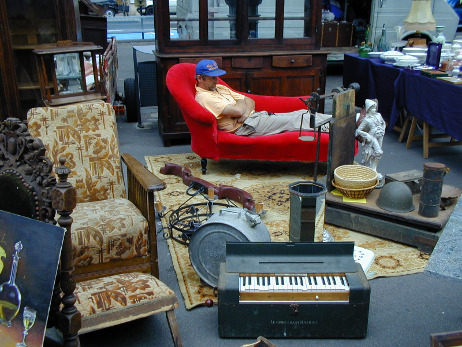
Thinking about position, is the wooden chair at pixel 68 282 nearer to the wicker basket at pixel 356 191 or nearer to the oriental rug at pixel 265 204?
the oriental rug at pixel 265 204

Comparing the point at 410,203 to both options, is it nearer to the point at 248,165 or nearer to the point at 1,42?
the point at 248,165

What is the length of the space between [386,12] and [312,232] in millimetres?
9335

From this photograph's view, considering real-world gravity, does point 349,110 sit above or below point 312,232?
above

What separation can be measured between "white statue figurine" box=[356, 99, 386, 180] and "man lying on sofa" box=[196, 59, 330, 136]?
75cm

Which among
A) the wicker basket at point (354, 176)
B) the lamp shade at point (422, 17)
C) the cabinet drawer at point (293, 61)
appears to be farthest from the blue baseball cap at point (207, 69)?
the lamp shade at point (422, 17)

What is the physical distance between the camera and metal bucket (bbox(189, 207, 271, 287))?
9.75 feet

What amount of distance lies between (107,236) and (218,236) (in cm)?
63

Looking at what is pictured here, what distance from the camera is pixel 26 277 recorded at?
1891 millimetres

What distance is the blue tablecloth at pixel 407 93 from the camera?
5.25m

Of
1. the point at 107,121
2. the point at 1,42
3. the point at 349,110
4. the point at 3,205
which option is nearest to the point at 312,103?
the point at 349,110

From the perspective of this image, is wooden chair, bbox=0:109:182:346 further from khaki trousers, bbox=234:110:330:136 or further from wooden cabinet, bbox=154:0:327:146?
wooden cabinet, bbox=154:0:327:146

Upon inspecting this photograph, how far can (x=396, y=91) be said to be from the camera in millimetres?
6176

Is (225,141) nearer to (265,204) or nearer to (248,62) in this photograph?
(265,204)

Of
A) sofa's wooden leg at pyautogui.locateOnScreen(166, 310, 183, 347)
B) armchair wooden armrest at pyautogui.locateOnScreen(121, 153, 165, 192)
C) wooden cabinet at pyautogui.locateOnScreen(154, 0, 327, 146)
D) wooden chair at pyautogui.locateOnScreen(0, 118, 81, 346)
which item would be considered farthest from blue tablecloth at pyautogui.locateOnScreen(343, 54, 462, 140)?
wooden chair at pyautogui.locateOnScreen(0, 118, 81, 346)
